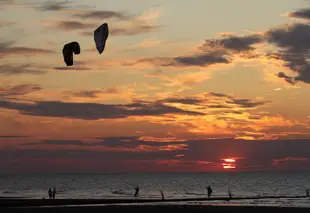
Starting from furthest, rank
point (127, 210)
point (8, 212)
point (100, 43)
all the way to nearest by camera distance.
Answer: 1. point (127, 210)
2. point (8, 212)
3. point (100, 43)

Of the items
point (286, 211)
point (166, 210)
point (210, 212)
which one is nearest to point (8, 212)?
point (166, 210)

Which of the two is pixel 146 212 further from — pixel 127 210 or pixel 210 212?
pixel 210 212

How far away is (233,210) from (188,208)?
4.05 metres

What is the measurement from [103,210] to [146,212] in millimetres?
4197

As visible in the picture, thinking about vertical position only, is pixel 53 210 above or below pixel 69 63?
below

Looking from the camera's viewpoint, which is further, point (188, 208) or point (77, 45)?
point (188, 208)

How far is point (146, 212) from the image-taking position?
4691 centimetres

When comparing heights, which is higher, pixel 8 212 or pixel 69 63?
pixel 69 63

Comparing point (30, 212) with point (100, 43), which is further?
point (30, 212)

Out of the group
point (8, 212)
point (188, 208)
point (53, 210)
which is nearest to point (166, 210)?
point (188, 208)

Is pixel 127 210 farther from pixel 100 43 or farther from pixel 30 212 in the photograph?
pixel 100 43

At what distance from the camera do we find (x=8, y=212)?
45.1 metres

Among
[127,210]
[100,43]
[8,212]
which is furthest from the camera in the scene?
[127,210]

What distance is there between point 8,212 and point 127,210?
9.65 meters
